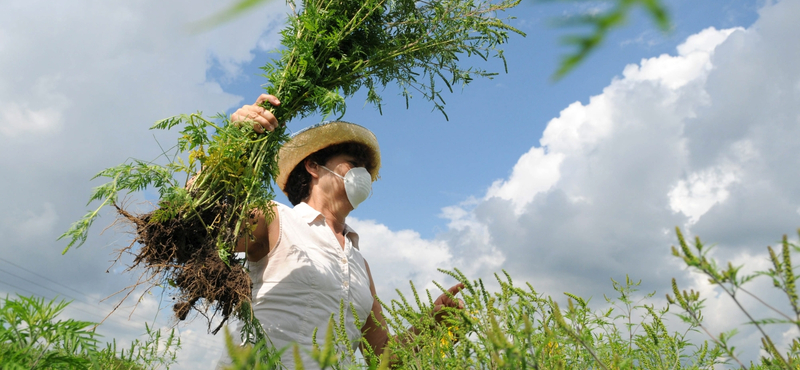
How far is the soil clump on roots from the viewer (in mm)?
2305

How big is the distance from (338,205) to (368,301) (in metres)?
0.87

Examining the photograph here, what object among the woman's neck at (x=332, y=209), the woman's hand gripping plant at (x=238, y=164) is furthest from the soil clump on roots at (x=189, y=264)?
the woman's neck at (x=332, y=209)

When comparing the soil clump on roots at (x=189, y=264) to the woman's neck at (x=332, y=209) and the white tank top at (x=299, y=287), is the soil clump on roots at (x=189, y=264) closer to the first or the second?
the white tank top at (x=299, y=287)

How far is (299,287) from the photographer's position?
299 cm

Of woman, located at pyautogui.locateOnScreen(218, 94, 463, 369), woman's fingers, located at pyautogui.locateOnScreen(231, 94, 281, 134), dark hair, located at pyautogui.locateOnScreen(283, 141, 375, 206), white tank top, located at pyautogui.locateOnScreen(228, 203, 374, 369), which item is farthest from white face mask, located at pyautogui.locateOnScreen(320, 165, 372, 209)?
woman's fingers, located at pyautogui.locateOnScreen(231, 94, 281, 134)

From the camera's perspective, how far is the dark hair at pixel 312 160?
13.8 feet

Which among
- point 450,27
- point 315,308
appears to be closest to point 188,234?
point 315,308

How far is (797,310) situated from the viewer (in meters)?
0.81

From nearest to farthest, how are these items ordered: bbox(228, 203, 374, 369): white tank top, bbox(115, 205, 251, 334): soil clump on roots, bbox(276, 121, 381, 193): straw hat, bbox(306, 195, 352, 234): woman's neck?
bbox(115, 205, 251, 334): soil clump on roots, bbox(228, 203, 374, 369): white tank top, bbox(306, 195, 352, 234): woman's neck, bbox(276, 121, 381, 193): straw hat

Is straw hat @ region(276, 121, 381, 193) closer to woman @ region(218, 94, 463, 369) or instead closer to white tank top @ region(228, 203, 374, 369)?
woman @ region(218, 94, 463, 369)

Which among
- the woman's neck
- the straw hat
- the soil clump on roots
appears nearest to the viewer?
the soil clump on roots

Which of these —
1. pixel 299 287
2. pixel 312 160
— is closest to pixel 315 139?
pixel 312 160

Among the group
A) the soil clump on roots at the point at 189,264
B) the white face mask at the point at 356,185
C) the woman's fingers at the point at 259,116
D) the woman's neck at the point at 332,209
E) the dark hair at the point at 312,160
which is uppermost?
the dark hair at the point at 312,160

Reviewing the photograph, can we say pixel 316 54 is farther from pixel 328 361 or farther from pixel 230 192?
pixel 328 361
